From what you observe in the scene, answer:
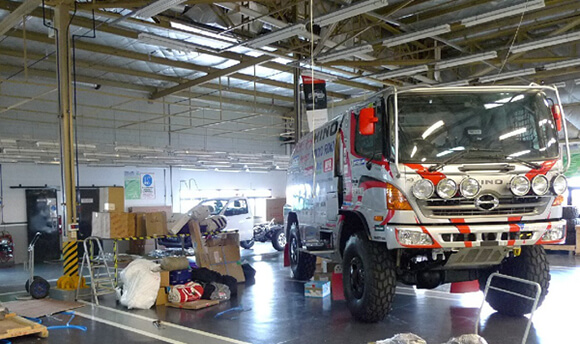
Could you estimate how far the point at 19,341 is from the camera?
6.17 m

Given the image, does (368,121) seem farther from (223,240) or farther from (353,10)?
(223,240)

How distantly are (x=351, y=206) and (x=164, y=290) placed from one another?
3.65m

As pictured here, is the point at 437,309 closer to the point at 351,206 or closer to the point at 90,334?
the point at 351,206

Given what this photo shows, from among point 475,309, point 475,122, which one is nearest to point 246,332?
point 475,309

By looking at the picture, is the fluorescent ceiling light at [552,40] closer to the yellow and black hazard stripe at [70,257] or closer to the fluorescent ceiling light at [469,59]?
the fluorescent ceiling light at [469,59]

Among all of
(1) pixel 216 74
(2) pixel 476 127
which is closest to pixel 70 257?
(1) pixel 216 74

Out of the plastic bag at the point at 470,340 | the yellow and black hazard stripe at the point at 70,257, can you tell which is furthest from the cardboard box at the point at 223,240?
the plastic bag at the point at 470,340

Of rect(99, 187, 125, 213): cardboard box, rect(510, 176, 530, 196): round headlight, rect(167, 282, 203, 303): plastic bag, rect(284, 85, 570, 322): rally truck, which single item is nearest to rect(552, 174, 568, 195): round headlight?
rect(284, 85, 570, 322): rally truck

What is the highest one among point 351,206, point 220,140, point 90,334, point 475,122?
point 220,140

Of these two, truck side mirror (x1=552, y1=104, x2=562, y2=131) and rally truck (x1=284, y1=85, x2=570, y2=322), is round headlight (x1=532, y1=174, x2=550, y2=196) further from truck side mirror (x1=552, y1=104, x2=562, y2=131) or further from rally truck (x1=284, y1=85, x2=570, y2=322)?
truck side mirror (x1=552, y1=104, x2=562, y2=131)

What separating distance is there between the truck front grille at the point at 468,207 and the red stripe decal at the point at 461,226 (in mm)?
61

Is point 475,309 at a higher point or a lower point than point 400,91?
lower

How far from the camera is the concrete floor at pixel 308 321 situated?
5.80 m

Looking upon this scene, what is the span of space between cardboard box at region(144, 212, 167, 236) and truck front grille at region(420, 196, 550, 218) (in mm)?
5878
